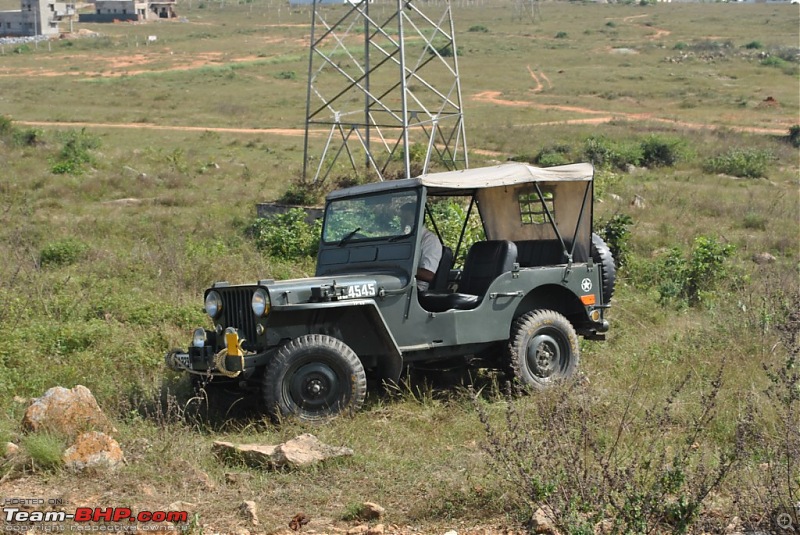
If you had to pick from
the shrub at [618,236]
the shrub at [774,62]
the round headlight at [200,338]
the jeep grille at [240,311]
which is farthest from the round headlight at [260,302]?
the shrub at [774,62]

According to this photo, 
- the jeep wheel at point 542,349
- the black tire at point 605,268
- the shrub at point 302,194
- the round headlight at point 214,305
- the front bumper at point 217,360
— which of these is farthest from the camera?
the shrub at point 302,194

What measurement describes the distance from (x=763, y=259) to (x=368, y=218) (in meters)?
7.75

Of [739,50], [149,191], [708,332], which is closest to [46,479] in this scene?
[708,332]

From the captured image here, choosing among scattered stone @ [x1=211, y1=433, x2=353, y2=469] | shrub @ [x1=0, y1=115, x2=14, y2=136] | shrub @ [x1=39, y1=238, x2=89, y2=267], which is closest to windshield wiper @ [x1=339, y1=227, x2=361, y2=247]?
scattered stone @ [x1=211, y1=433, x2=353, y2=469]

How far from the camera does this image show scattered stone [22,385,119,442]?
6145mm

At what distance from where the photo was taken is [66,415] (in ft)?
20.3

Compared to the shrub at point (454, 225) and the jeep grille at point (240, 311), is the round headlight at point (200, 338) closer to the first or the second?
the jeep grille at point (240, 311)

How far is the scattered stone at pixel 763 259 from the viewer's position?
13.4m

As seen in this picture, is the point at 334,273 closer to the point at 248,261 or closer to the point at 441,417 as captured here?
the point at 441,417

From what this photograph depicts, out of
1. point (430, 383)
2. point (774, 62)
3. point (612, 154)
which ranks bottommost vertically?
point (430, 383)

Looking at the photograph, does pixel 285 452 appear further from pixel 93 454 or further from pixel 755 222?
pixel 755 222

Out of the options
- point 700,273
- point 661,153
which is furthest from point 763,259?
point 661,153

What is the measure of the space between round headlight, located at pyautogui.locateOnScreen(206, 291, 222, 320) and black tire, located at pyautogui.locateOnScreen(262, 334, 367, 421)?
752 mm

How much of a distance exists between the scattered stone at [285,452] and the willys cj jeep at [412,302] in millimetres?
674
